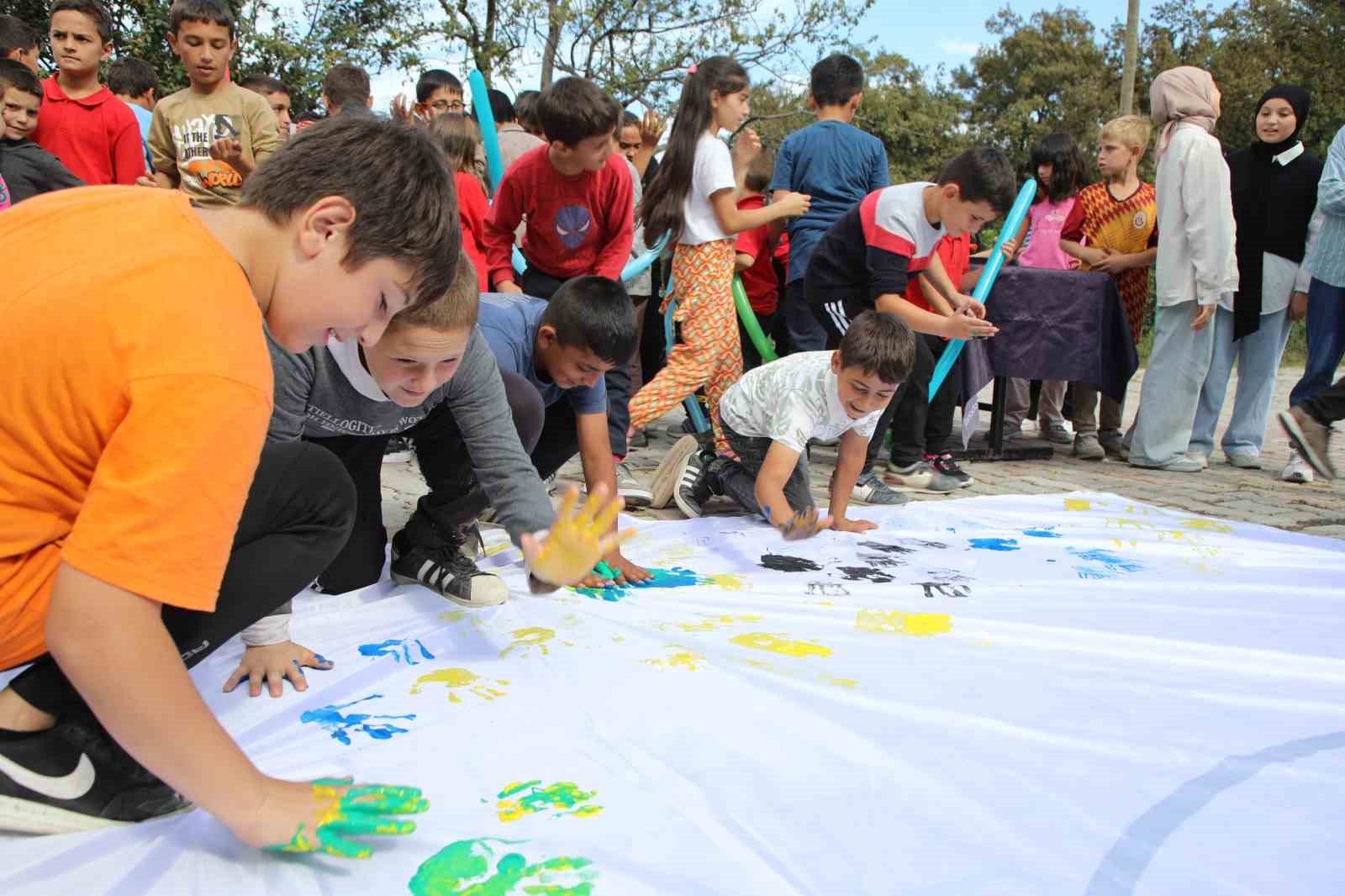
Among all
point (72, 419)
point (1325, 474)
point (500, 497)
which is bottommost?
point (1325, 474)

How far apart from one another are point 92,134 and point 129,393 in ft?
11.4

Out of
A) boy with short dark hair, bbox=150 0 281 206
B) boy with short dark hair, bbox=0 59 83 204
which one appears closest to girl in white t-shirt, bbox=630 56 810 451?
boy with short dark hair, bbox=150 0 281 206

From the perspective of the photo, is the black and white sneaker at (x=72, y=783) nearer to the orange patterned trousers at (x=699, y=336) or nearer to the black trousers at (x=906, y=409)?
the orange patterned trousers at (x=699, y=336)

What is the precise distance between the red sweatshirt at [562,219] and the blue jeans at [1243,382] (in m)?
2.84

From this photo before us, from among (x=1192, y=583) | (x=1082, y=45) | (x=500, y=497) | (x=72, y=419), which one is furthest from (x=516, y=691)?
(x=1082, y=45)

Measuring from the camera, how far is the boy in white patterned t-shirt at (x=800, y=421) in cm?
287

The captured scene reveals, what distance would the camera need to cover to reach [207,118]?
358 cm

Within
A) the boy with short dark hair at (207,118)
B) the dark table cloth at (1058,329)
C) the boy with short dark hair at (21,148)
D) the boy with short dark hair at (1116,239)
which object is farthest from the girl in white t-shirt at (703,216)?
the boy with short dark hair at (21,148)

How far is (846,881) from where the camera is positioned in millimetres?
1181

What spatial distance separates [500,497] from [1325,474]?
370 centimetres

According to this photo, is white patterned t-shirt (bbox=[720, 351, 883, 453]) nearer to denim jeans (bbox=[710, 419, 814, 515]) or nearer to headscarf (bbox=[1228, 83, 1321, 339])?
denim jeans (bbox=[710, 419, 814, 515])

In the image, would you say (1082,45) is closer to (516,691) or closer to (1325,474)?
(1325,474)

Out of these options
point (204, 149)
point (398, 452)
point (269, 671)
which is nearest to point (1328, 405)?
point (398, 452)

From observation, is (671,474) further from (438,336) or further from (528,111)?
(528,111)
